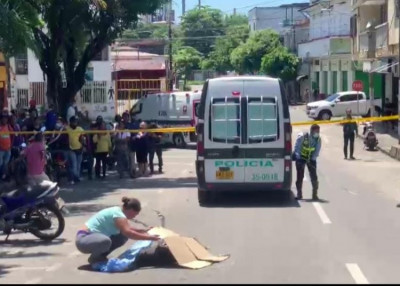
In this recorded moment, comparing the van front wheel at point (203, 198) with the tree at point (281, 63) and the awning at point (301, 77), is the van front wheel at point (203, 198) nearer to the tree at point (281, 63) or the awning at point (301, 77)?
the tree at point (281, 63)

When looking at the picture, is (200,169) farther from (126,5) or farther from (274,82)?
(126,5)

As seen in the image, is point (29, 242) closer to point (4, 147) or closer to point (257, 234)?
point (257, 234)

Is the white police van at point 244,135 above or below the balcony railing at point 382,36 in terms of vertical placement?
below

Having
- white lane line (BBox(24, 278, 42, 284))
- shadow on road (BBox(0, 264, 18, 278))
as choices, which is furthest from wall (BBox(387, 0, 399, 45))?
white lane line (BBox(24, 278, 42, 284))

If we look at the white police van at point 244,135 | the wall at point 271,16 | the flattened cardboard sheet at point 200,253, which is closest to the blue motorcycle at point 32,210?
the flattened cardboard sheet at point 200,253

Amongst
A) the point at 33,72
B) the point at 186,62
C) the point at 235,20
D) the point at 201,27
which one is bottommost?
the point at 33,72

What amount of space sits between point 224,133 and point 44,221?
577 centimetres

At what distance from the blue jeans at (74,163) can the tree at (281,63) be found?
55.4 metres

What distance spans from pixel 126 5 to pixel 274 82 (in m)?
11.3

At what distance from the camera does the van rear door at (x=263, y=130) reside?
2003cm

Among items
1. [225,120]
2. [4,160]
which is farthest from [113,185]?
[225,120]

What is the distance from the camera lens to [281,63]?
264ft

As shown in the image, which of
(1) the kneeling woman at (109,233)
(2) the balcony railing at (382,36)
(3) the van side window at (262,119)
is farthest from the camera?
(2) the balcony railing at (382,36)

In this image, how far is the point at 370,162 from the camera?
3309cm
